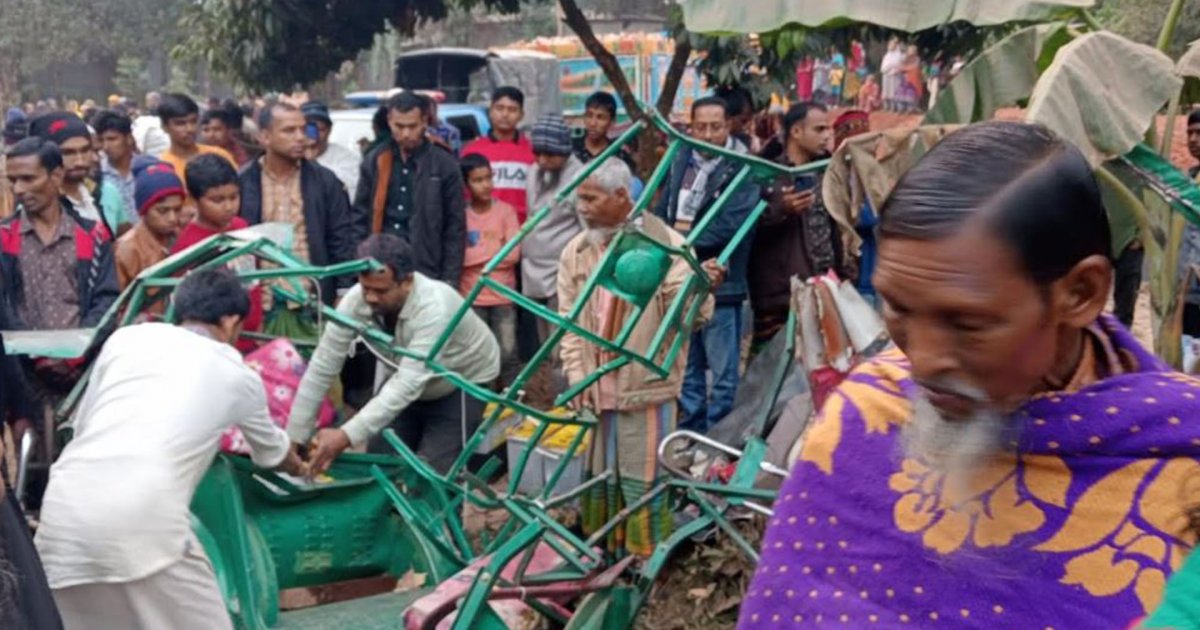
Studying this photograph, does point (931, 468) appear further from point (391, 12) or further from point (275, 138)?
point (391, 12)

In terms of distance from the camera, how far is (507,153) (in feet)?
26.1

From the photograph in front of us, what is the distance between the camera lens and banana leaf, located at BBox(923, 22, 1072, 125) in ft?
15.4

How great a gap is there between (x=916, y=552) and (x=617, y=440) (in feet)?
11.1

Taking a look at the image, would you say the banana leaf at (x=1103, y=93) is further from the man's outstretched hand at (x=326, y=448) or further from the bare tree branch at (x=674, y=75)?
the bare tree branch at (x=674, y=75)

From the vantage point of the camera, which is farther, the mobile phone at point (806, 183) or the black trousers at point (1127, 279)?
the black trousers at point (1127, 279)

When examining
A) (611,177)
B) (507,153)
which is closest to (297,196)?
(507,153)

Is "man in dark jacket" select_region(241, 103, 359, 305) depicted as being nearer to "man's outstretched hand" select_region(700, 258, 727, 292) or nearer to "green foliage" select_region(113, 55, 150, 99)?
"man's outstretched hand" select_region(700, 258, 727, 292)

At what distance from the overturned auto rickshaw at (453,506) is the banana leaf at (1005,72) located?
817mm

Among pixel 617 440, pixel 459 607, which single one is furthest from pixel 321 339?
pixel 459 607

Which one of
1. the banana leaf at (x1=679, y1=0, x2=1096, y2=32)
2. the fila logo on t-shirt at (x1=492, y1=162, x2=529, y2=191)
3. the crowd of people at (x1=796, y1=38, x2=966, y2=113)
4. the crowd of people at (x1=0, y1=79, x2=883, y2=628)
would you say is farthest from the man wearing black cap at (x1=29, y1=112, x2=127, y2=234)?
the crowd of people at (x1=796, y1=38, x2=966, y2=113)

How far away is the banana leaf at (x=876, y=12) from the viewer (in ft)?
15.0

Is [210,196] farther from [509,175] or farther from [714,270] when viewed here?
[714,270]

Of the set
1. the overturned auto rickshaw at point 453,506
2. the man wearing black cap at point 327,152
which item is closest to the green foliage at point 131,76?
the man wearing black cap at point 327,152

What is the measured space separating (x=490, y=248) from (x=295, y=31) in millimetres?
2716
